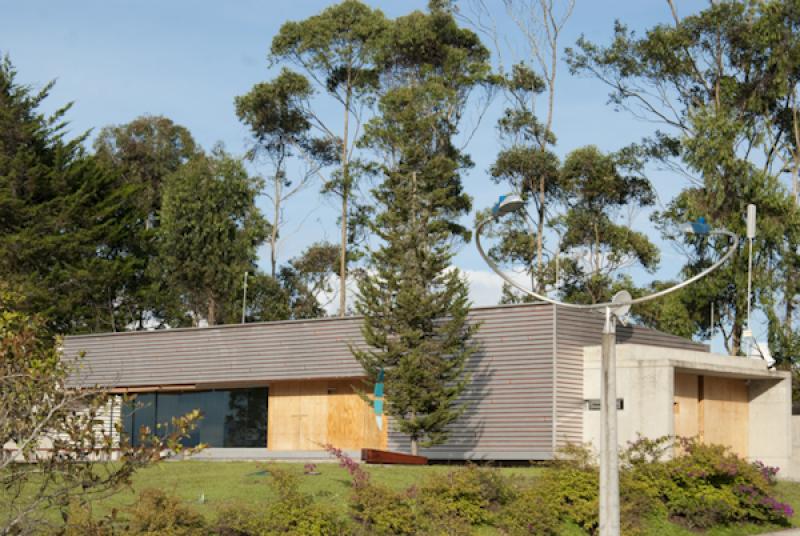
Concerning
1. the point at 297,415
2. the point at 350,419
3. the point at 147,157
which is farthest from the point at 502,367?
the point at 147,157

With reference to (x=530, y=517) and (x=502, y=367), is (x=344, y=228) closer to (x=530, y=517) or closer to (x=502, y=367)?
(x=502, y=367)

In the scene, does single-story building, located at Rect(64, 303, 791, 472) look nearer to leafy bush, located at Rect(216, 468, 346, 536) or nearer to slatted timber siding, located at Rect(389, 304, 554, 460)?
slatted timber siding, located at Rect(389, 304, 554, 460)

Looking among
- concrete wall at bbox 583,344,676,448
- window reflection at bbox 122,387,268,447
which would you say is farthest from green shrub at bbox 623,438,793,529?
window reflection at bbox 122,387,268,447

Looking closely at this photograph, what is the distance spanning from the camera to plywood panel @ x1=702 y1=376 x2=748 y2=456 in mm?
27312

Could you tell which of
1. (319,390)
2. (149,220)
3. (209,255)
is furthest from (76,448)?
(149,220)

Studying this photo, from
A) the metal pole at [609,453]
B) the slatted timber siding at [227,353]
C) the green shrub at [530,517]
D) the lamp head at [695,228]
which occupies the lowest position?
the green shrub at [530,517]

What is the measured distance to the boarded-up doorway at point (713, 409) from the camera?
2661 cm

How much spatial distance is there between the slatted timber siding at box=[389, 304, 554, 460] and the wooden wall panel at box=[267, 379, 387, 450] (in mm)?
2746

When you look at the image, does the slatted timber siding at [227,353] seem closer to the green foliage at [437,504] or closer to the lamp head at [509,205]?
the green foliage at [437,504]

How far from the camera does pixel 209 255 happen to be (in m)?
49.0

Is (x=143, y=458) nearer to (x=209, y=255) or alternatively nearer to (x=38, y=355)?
(x=38, y=355)

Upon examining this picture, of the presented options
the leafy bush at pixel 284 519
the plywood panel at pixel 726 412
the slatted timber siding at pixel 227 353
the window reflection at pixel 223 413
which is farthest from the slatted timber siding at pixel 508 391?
the leafy bush at pixel 284 519

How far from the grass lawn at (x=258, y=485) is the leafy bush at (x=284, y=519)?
0.48 m

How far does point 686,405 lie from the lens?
1053 inches
